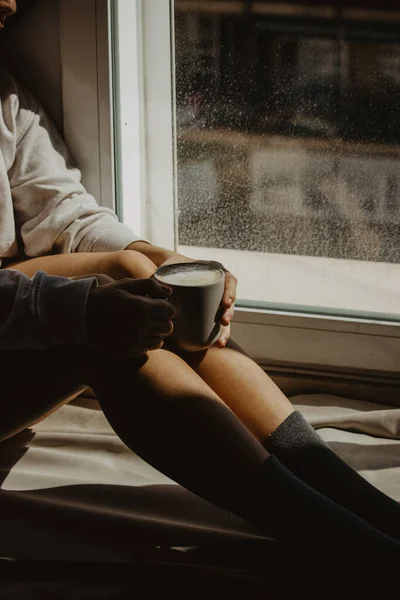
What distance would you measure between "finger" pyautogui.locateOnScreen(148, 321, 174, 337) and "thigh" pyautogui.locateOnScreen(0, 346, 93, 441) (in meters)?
0.11

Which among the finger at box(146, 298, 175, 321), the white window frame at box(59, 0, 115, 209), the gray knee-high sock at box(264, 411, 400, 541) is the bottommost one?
the gray knee-high sock at box(264, 411, 400, 541)

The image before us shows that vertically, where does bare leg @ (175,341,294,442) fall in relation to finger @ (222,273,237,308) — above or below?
below

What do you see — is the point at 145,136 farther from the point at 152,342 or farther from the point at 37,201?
the point at 152,342

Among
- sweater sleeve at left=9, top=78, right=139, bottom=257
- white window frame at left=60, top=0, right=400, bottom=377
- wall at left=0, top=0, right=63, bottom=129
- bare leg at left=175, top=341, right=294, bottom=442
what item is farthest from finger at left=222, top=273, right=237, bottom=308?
wall at left=0, top=0, right=63, bottom=129

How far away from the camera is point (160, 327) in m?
0.85

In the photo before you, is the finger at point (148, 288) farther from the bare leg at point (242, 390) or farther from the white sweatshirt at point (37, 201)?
the white sweatshirt at point (37, 201)

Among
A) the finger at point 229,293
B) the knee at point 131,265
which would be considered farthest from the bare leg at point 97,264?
the finger at point 229,293

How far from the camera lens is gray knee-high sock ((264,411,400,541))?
947 mm

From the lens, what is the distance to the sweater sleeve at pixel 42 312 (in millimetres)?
838

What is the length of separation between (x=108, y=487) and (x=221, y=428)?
1.09 feet

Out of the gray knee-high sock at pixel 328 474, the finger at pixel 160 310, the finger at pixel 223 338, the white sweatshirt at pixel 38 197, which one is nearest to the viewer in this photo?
the finger at pixel 160 310

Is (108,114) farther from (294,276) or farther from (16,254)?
(294,276)

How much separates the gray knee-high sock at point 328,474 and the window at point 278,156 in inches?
17.5

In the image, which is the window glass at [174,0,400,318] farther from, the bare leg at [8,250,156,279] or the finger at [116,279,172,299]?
the finger at [116,279,172,299]
